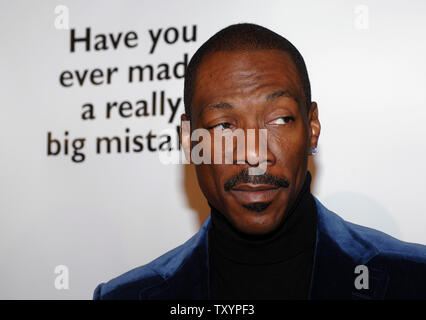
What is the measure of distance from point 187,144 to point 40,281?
97cm

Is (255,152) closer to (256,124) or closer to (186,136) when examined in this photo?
(256,124)

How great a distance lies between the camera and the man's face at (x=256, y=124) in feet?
4.25

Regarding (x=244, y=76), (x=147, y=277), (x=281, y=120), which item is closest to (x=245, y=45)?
(x=244, y=76)

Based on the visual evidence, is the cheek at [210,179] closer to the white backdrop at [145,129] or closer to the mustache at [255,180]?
the mustache at [255,180]

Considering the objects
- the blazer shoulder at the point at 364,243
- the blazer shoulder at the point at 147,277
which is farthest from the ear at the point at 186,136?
the blazer shoulder at the point at 364,243

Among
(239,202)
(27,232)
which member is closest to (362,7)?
(239,202)

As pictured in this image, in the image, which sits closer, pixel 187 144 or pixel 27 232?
pixel 187 144

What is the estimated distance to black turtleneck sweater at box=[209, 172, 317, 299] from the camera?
1394 mm

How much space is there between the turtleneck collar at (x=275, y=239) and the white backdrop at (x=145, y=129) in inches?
18.3

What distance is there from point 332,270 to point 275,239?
17 cm

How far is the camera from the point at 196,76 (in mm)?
1458

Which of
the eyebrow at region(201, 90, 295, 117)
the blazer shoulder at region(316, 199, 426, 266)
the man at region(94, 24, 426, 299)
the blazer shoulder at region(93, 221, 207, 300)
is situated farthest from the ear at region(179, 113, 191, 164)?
the blazer shoulder at region(316, 199, 426, 266)

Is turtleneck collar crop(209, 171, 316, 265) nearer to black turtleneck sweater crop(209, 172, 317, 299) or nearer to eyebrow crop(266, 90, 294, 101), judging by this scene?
black turtleneck sweater crop(209, 172, 317, 299)
